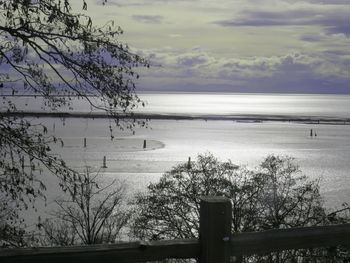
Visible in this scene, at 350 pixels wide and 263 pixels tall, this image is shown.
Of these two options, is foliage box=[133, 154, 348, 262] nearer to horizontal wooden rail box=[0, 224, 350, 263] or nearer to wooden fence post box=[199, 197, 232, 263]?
horizontal wooden rail box=[0, 224, 350, 263]

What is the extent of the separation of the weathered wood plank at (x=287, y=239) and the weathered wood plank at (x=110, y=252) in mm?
324

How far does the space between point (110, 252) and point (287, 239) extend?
1215mm

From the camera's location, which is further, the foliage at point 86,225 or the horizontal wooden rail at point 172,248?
the foliage at point 86,225

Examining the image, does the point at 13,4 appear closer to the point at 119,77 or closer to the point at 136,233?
the point at 119,77

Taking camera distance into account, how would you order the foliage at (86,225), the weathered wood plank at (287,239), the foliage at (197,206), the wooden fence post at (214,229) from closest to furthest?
1. the wooden fence post at (214,229)
2. the weathered wood plank at (287,239)
3. the foliage at (197,206)
4. the foliage at (86,225)

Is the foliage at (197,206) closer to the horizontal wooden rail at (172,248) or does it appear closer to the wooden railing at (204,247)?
the horizontal wooden rail at (172,248)

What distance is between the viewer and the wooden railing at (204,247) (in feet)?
9.59

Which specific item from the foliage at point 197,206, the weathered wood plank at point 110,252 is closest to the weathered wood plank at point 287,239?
the weathered wood plank at point 110,252

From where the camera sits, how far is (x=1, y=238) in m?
5.94

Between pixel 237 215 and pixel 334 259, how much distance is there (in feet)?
45.0

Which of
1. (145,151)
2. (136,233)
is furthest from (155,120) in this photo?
(136,233)

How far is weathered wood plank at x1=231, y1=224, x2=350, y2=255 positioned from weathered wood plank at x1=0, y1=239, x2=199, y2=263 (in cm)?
32

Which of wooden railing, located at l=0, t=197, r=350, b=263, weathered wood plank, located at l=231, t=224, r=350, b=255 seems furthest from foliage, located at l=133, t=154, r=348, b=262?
wooden railing, located at l=0, t=197, r=350, b=263

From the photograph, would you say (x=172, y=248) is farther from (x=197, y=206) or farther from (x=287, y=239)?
(x=197, y=206)
